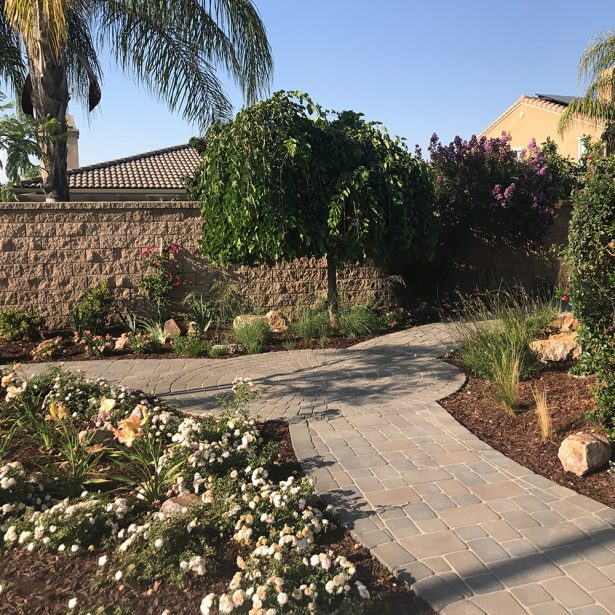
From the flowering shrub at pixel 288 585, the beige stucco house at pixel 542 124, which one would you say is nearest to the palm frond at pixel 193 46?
the flowering shrub at pixel 288 585

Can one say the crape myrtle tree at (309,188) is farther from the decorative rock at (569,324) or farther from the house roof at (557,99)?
the house roof at (557,99)

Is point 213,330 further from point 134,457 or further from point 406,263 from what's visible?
point 134,457

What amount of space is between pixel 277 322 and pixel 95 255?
342 cm

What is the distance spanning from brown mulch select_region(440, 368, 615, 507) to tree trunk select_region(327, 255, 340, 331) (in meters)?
3.31

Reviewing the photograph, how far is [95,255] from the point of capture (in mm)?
10172

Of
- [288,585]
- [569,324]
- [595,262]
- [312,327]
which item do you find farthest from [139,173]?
[288,585]

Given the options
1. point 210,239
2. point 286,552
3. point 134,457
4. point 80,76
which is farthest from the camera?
point 80,76

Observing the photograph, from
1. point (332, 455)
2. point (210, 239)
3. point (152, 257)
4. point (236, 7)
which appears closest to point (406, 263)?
point (210, 239)

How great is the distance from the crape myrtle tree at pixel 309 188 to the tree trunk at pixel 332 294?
37 mm

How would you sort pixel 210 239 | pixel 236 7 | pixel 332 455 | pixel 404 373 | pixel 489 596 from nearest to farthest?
pixel 489 596
pixel 332 455
pixel 404 373
pixel 210 239
pixel 236 7

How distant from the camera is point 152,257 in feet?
33.5

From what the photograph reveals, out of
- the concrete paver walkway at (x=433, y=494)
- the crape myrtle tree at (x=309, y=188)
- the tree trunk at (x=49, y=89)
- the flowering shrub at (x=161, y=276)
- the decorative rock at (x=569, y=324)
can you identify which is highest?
the tree trunk at (x=49, y=89)

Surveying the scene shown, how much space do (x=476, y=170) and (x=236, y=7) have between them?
5.38m

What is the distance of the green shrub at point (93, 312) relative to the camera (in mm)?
9398
